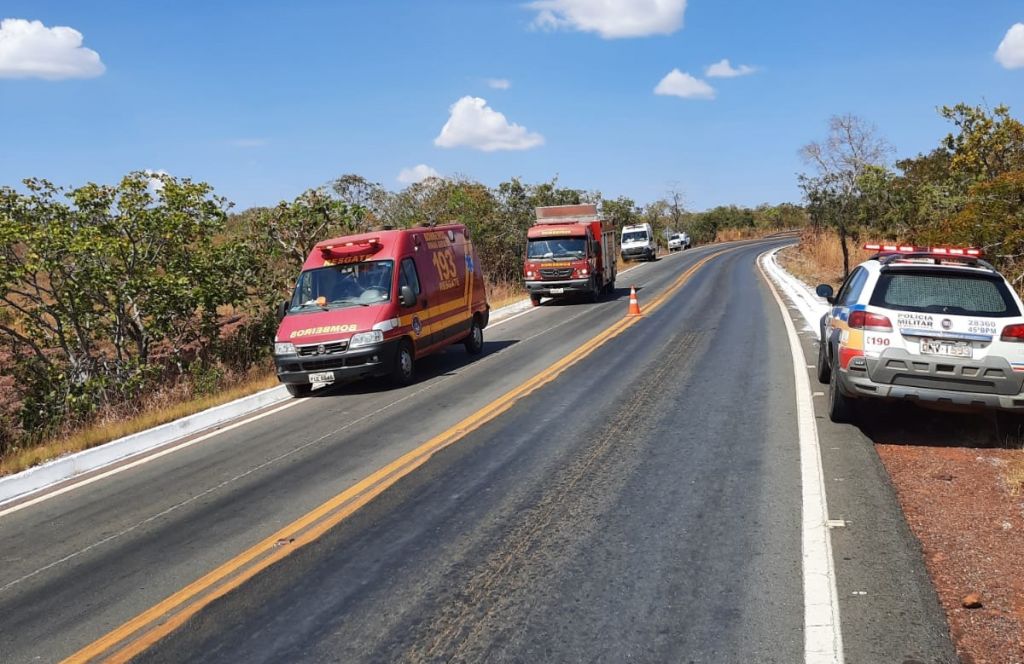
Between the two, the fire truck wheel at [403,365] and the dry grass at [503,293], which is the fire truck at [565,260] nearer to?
the dry grass at [503,293]

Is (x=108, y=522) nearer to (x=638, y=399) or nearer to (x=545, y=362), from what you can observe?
(x=638, y=399)

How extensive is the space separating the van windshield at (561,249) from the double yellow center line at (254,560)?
15481 mm

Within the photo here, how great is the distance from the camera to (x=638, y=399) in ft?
30.8

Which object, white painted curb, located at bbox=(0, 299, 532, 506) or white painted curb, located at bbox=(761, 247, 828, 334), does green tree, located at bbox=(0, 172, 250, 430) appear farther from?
white painted curb, located at bbox=(761, 247, 828, 334)

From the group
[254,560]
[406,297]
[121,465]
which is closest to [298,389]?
[406,297]

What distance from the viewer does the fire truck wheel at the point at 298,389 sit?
38.9 feet

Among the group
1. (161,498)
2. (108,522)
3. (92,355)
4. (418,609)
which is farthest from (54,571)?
(92,355)

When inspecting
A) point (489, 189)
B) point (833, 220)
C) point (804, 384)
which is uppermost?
point (489, 189)

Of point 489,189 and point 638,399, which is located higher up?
Result: point 489,189

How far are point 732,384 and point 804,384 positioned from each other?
2.92 feet

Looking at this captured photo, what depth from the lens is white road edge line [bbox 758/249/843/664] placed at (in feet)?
12.2

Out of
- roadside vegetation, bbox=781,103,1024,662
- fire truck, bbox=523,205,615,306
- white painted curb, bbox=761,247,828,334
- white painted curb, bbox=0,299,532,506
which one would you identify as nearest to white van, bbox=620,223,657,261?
white painted curb, bbox=761,247,828,334

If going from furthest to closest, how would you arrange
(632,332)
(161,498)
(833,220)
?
(833,220) → (632,332) → (161,498)

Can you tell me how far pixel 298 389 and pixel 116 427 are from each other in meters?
2.76
